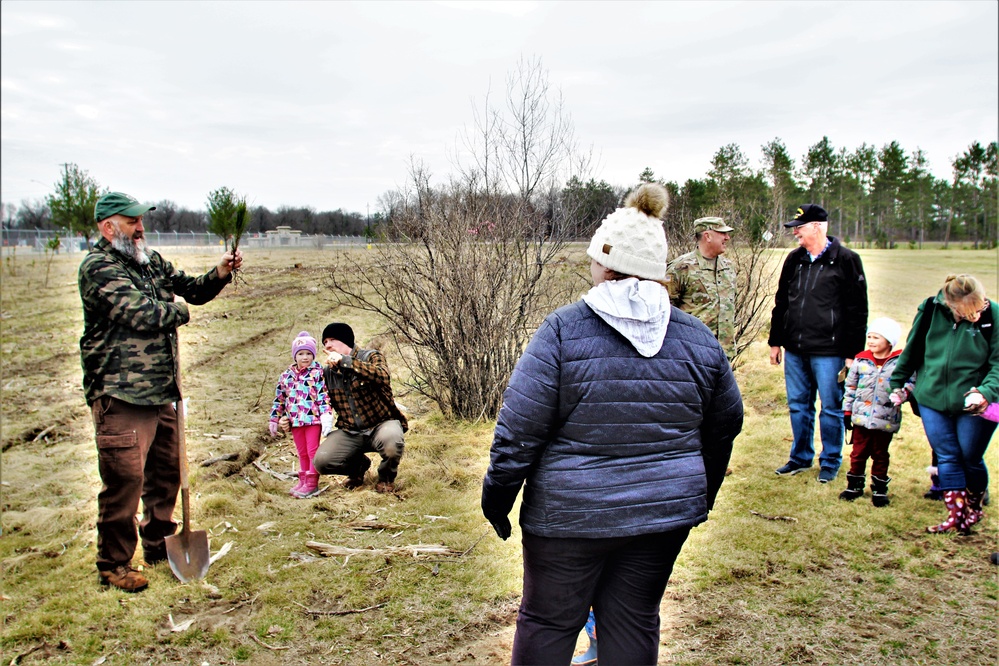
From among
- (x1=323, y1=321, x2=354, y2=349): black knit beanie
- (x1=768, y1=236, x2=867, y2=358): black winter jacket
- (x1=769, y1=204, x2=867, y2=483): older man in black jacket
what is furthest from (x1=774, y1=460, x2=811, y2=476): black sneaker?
(x1=323, y1=321, x2=354, y2=349): black knit beanie

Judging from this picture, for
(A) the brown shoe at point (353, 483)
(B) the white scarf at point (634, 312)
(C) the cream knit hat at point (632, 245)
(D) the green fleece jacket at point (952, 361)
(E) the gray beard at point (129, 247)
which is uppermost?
(E) the gray beard at point (129, 247)

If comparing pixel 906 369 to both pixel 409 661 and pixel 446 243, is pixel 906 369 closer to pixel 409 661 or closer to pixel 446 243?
pixel 409 661

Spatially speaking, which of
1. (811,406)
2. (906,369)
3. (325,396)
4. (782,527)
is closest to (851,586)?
(782,527)

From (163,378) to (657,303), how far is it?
285 cm

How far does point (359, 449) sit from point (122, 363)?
194 cm

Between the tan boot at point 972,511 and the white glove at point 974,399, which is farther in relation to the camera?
the tan boot at point 972,511

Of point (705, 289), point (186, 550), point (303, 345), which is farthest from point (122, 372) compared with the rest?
point (705, 289)

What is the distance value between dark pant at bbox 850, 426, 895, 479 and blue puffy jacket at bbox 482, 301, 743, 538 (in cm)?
332

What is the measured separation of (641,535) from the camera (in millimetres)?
2129

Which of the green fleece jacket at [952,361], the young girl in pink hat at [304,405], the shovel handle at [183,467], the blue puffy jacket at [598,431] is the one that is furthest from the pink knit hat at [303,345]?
the green fleece jacket at [952,361]

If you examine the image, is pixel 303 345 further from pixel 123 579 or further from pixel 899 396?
pixel 899 396

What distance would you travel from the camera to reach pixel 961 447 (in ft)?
14.3

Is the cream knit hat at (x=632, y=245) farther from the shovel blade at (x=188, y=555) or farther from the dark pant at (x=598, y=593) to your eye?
the shovel blade at (x=188, y=555)

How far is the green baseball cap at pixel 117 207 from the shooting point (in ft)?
12.2
